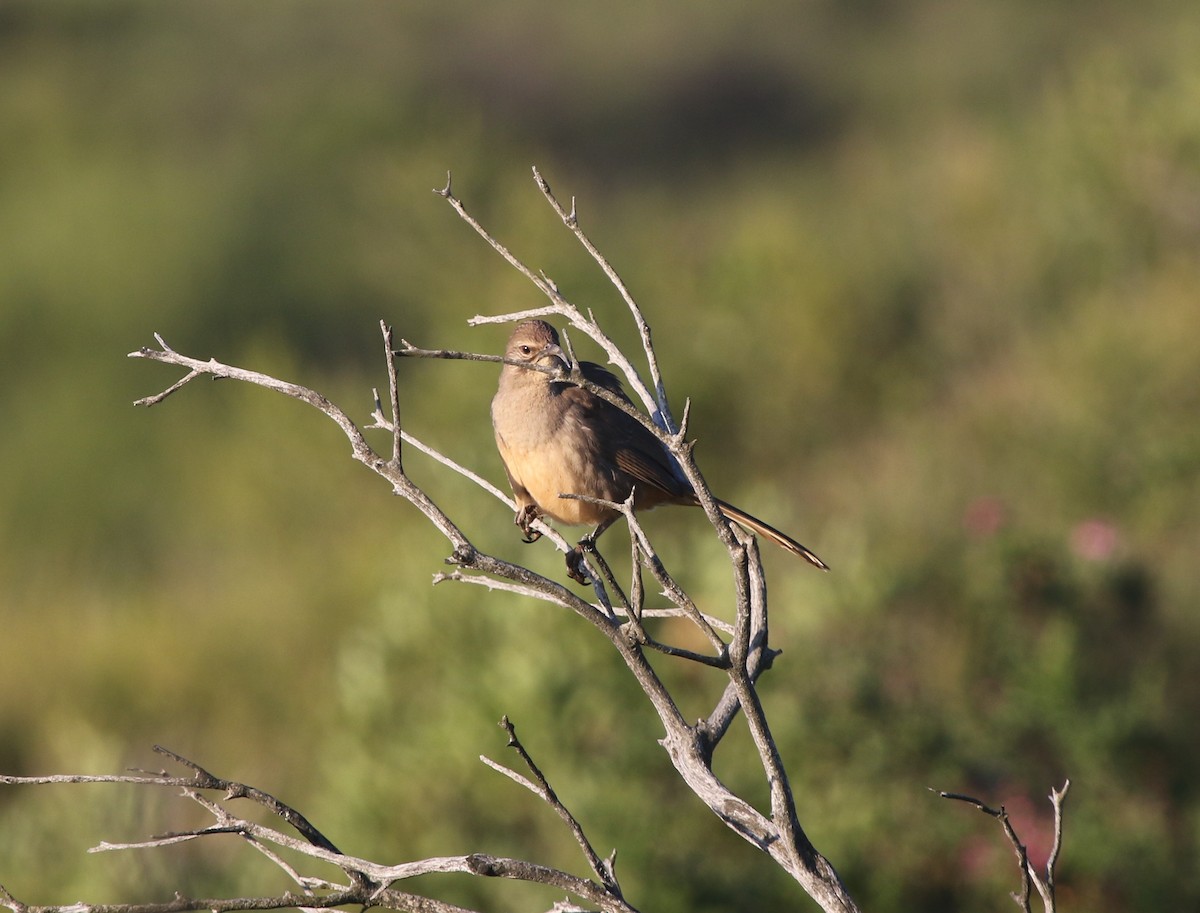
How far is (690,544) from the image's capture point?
28.5ft

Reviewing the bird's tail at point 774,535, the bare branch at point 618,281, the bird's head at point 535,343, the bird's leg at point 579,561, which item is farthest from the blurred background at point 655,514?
the bare branch at point 618,281

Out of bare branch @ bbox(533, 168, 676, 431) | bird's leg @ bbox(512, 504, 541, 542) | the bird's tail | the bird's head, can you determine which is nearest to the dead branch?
bare branch @ bbox(533, 168, 676, 431)

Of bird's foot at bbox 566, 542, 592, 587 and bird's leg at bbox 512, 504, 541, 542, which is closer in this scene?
bird's foot at bbox 566, 542, 592, 587

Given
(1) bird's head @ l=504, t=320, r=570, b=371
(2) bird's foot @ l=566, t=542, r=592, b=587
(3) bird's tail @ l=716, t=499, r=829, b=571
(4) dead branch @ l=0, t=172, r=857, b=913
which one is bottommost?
(4) dead branch @ l=0, t=172, r=857, b=913

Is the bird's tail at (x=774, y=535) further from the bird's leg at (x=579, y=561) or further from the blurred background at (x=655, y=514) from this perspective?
the blurred background at (x=655, y=514)

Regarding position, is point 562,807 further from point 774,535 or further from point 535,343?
point 535,343

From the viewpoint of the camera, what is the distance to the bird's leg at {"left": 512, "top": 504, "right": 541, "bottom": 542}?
451 cm

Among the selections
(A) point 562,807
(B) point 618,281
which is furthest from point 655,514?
(A) point 562,807

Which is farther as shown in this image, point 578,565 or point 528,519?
point 528,519

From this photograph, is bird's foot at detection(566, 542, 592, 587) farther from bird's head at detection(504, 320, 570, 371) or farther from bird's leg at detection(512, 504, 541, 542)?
bird's head at detection(504, 320, 570, 371)

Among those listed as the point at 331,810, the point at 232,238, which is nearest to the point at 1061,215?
the point at 331,810

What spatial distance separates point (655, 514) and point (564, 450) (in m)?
5.55

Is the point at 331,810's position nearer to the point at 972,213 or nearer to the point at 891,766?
the point at 891,766

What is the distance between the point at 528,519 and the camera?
4.64 metres
